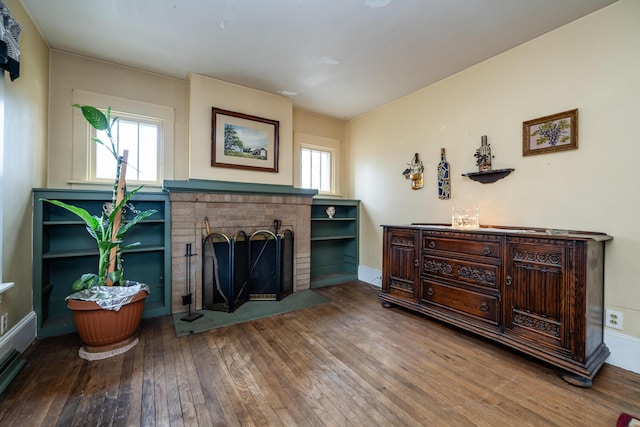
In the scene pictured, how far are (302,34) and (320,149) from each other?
2.17 meters

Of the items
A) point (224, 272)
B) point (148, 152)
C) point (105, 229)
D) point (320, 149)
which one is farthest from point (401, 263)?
point (148, 152)

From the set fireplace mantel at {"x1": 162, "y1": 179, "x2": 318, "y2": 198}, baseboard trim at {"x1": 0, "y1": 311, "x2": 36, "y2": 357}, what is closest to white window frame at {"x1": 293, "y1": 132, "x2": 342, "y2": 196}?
fireplace mantel at {"x1": 162, "y1": 179, "x2": 318, "y2": 198}

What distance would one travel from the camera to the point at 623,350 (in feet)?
6.42

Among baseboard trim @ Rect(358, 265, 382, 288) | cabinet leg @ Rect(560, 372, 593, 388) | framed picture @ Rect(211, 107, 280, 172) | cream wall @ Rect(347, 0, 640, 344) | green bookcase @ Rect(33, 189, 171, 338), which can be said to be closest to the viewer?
cabinet leg @ Rect(560, 372, 593, 388)

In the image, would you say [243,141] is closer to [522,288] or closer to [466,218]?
[466,218]

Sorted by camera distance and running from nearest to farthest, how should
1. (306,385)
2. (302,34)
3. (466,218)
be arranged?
(306,385) → (302,34) → (466,218)

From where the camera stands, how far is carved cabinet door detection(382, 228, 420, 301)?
2.87 meters

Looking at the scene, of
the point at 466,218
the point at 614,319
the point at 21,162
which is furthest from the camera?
the point at 466,218

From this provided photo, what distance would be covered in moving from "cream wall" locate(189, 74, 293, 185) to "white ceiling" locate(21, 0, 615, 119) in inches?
7.8

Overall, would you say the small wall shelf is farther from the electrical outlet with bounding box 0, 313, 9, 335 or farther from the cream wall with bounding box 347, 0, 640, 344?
the electrical outlet with bounding box 0, 313, 9, 335

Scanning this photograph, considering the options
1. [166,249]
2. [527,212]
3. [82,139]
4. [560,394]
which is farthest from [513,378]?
[82,139]

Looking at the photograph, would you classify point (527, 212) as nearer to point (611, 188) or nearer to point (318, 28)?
point (611, 188)

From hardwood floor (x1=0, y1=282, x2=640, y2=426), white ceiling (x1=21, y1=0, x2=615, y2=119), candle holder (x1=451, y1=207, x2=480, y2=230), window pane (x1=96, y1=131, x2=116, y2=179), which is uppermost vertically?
white ceiling (x1=21, y1=0, x2=615, y2=119)

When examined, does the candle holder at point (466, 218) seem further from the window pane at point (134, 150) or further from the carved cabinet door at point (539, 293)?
the window pane at point (134, 150)
